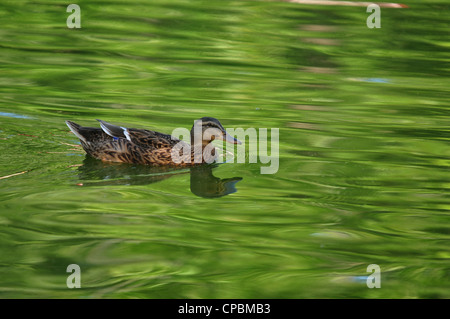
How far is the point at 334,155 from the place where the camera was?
28.3ft

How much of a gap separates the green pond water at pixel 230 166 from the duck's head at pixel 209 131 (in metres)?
0.32

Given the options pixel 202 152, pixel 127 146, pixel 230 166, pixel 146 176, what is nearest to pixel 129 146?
pixel 127 146

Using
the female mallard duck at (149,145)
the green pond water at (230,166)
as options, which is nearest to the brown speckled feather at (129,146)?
the female mallard duck at (149,145)

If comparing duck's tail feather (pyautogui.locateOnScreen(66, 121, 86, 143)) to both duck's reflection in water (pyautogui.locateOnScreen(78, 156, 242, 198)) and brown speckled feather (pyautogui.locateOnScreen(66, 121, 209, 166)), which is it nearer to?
brown speckled feather (pyautogui.locateOnScreen(66, 121, 209, 166))

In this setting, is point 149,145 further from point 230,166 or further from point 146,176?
point 230,166

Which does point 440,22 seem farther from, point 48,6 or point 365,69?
point 48,6

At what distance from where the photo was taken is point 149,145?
819 centimetres

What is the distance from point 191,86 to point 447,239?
19.3 ft

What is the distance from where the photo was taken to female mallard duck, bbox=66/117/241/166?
26.8 feet

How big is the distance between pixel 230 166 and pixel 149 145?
2.84ft

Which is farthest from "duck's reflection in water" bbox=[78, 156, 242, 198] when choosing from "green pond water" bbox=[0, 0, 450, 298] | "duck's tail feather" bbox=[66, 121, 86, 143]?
"duck's tail feather" bbox=[66, 121, 86, 143]

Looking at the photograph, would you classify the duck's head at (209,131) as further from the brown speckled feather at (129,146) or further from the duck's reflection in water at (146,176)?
the duck's reflection in water at (146,176)
